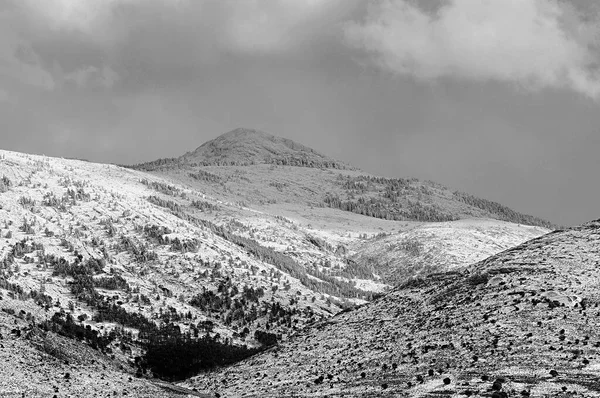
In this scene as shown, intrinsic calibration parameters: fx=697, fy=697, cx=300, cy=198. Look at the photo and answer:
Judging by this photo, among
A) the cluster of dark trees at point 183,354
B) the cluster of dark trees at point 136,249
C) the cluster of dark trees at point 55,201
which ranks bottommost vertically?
the cluster of dark trees at point 183,354

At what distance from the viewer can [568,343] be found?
101 feet

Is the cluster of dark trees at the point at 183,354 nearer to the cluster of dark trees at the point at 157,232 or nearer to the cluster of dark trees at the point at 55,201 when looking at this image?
the cluster of dark trees at the point at 157,232

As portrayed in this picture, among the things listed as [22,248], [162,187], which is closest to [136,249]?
[22,248]

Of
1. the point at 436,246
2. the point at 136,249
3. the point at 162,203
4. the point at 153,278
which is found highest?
the point at 162,203

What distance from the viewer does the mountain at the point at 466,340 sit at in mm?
28423

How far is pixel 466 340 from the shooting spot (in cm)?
3472

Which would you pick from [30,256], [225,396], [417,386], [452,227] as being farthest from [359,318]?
[452,227]

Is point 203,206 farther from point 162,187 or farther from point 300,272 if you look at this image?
point 300,272

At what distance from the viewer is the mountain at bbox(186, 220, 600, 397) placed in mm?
28423

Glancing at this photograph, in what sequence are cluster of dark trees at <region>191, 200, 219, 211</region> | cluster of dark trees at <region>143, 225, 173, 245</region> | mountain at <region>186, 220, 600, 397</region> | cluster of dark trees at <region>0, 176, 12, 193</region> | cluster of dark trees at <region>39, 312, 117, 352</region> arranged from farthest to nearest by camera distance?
cluster of dark trees at <region>191, 200, 219, 211</region>
cluster of dark trees at <region>0, 176, 12, 193</region>
cluster of dark trees at <region>143, 225, 173, 245</region>
cluster of dark trees at <region>39, 312, 117, 352</region>
mountain at <region>186, 220, 600, 397</region>

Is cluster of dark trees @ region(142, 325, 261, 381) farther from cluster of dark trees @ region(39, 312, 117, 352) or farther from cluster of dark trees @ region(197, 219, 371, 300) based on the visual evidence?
cluster of dark trees @ region(197, 219, 371, 300)

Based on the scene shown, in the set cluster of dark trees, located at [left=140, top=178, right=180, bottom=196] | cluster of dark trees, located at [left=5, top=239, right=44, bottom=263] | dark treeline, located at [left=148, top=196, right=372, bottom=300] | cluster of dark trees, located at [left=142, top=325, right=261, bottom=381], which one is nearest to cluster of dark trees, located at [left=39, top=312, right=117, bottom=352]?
cluster of dark trees, located at [left=142, top=325, right=261, bottom=381]

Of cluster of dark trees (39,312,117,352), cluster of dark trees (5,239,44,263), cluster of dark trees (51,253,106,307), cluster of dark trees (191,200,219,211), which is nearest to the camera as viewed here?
cluster of dark trees (39,312,117,352)

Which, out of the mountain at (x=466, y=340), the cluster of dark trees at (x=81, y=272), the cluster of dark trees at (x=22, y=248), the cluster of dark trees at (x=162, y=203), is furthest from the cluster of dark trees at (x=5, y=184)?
the mountain at (x=466, y=340)
